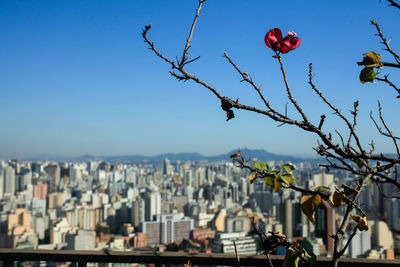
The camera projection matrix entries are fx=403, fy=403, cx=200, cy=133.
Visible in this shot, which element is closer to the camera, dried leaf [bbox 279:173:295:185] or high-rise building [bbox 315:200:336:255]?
dried leaf [bbox 279:173:295:185]

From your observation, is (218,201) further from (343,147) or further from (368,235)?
(343,147)

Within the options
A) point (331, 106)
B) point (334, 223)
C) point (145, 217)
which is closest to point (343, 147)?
point (331, 106)

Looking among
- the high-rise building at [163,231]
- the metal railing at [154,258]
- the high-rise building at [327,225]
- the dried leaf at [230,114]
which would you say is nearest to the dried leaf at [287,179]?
the dried leaf at [230,114]

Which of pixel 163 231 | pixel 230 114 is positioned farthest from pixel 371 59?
pixel 163 231

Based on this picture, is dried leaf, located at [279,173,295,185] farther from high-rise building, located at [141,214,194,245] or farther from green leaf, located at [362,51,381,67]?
high-rise building, located at [141,214,194,245]

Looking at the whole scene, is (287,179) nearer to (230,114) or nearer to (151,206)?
(230,114)

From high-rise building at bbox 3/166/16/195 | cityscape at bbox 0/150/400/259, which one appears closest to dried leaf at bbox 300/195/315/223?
cityscape at bbox 0/150/400/259

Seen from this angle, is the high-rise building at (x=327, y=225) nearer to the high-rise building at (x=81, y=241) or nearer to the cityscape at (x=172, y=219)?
the cityscape at (x=172, y=219)

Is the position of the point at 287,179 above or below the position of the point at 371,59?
below
